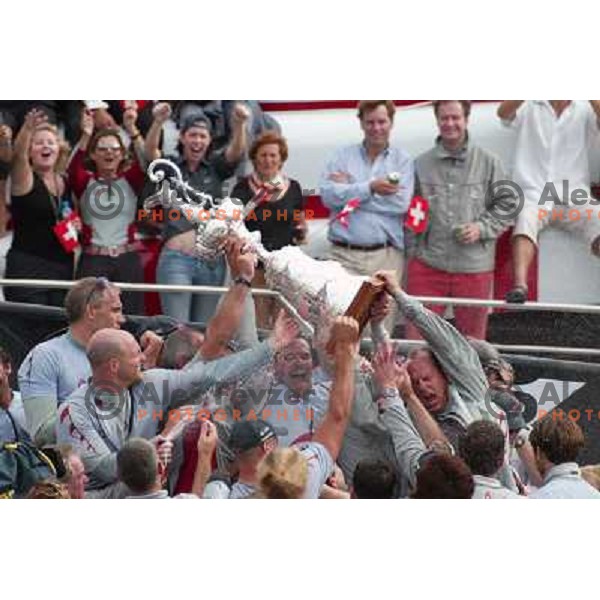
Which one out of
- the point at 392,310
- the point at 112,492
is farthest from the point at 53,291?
the point at 392,310

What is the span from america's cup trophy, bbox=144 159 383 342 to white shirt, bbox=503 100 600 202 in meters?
0.88

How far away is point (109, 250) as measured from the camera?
8805mm

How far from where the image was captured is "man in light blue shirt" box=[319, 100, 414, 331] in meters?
8.71

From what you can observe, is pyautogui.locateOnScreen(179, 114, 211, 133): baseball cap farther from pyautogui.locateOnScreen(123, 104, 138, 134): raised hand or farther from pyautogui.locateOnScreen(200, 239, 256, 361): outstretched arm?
pyautogui.locateOnScreen(200, 239, 256, 361): outstretched arm

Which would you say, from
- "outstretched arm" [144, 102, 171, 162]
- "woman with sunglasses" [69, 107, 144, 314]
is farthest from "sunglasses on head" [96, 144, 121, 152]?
"outstretched arm" [144, 102, 171, 162]

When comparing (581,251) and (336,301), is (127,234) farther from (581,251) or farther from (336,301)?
(581,251)

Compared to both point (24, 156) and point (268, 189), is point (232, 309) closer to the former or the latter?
point (268, 189)

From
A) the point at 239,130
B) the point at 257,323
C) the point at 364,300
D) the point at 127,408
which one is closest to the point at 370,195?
the point at 364,300

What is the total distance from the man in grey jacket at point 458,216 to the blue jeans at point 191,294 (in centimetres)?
87

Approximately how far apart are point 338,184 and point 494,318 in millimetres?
A: 921

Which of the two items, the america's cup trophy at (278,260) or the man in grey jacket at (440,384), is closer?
the man in grey jacket at (440,384)

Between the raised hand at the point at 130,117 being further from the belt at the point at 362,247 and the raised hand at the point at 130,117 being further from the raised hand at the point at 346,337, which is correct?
the raised hand at the point at 346,337

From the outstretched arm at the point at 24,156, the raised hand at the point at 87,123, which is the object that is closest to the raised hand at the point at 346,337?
the raised hand at the point at 87,123

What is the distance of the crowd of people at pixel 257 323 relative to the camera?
8.43 metres
